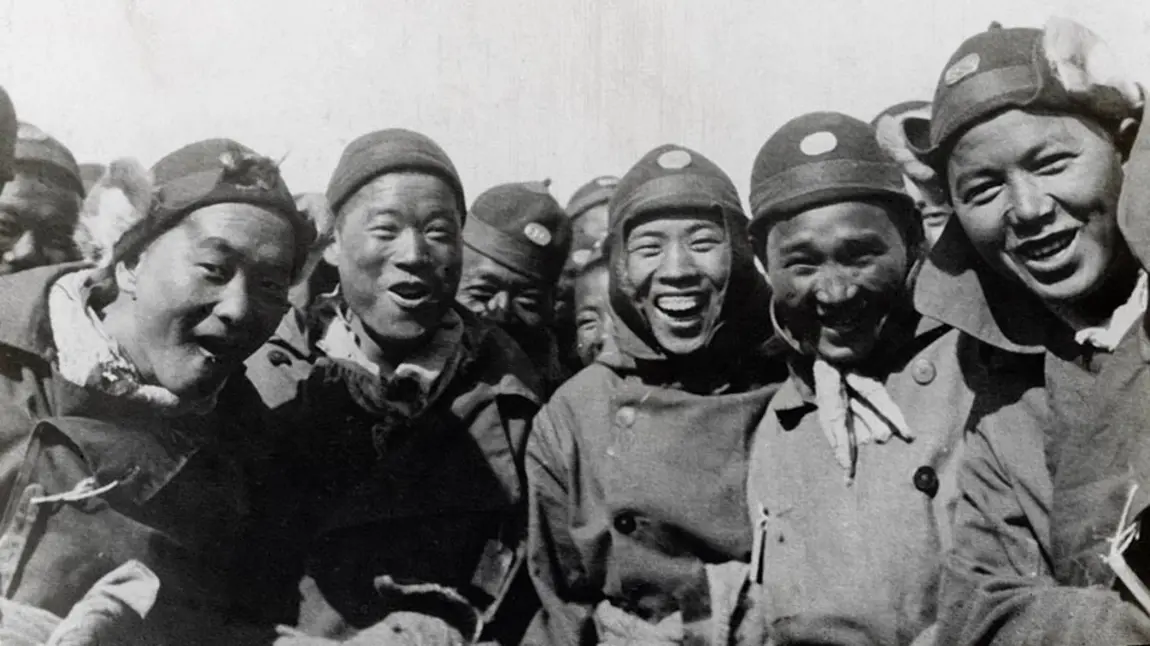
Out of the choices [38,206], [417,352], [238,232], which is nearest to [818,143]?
[417,352]

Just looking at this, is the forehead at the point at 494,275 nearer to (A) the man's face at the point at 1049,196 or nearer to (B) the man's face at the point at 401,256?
(B) the man's face at the point at 401,256

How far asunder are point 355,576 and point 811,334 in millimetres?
1317

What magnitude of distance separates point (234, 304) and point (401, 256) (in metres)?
0.50

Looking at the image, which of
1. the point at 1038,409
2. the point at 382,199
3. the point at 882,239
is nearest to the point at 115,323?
the point at 382,199

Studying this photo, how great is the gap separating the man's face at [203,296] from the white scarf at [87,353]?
44 millimetres

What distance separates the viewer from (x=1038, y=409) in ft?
10.5

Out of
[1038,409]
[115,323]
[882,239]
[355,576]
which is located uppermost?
[882,239]

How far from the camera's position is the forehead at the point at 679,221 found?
3691 millimetres

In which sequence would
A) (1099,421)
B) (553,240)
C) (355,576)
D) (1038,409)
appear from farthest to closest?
1. (553,240)
2. (355,576)
3. (1038,409)
4. (1099,421)

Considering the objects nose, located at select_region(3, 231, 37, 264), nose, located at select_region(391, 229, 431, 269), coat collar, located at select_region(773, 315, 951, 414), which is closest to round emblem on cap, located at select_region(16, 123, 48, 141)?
nose, located at select_region(3, 231, 37, 264)

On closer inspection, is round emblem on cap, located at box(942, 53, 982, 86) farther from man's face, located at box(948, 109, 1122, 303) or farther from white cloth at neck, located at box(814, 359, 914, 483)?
white cloth at neck, located at box(814, 359, 914, 483)

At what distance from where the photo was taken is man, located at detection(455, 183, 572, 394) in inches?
175

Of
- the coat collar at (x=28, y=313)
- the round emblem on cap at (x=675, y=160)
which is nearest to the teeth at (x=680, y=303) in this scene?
the round emblem on cap at (x=675, y=160)

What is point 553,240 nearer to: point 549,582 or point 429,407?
point 429,407
